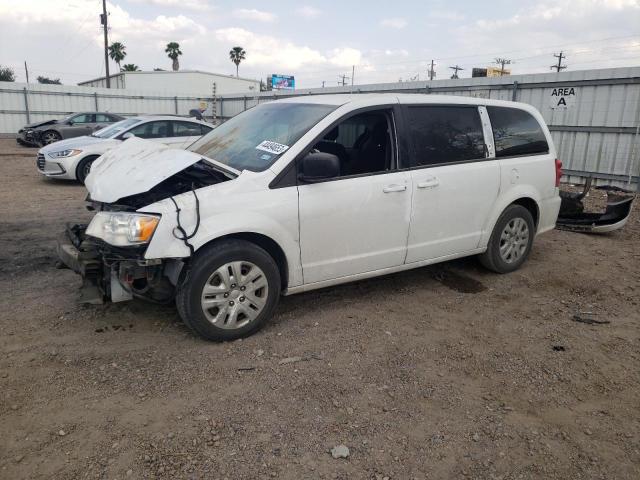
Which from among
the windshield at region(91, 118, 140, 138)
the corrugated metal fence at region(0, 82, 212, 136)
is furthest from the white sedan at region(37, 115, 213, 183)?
the corrugated metal fence at region(0, 82, 212, 136)

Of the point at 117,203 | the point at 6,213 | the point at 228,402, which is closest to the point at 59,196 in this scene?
the point at 6,213

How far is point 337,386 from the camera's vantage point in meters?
3.25

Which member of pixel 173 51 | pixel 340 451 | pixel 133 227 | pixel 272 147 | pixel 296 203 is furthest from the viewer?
pixel 173 51

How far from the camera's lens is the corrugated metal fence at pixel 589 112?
1039 centimetres

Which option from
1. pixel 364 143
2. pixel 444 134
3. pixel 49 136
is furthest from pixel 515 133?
pixel 49 136

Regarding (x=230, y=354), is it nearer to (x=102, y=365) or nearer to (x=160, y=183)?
(x=102, y=365)

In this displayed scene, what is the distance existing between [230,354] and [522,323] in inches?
96.5

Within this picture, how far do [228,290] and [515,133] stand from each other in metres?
3.49

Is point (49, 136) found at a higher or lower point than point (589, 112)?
lower

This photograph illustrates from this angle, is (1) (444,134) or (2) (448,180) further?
(1) (444,134)

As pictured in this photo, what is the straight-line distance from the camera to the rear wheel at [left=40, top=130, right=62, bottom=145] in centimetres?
1852

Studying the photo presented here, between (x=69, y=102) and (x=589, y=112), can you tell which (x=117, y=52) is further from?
(x=589, y=112)

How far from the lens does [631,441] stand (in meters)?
2.79

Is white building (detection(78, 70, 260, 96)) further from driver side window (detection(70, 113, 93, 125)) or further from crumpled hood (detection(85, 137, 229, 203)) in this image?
crumpled hood (detection(85, 137, 229, 203))
